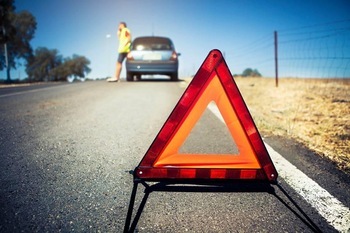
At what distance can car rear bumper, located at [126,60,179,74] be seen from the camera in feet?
36.3

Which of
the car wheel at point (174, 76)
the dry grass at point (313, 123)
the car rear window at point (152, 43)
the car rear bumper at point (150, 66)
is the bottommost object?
the dry grass at point (313, 123)

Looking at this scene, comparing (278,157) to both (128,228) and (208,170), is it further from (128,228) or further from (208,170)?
(128,228)

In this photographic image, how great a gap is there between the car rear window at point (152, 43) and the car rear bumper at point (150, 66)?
682 mm

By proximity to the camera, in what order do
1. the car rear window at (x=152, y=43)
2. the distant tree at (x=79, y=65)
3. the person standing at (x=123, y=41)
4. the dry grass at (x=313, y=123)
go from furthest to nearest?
the distant tree at (x=79, y=65)
the car rear window at (x=152, y=43)
the person standing at (x=123, y=41)
the dry grass at (x=313, y=123)

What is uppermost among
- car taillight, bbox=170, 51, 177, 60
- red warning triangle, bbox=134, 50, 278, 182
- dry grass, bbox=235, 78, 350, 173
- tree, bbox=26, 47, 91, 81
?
tree, bbox=26, 47, 91, 81

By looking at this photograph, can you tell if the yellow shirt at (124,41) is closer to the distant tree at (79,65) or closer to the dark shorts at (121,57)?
the dark shorts at (121,57)

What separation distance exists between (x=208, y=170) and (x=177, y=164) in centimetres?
23

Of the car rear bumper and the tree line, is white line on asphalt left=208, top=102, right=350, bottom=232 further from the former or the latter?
the tree line

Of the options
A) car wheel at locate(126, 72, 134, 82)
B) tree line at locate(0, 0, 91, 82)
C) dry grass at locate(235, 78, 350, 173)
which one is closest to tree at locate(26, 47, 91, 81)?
tree line at locate(0, 0, 91, 82)

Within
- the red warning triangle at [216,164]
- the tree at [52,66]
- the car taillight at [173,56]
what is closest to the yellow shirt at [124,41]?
the car taillight at [173,56]

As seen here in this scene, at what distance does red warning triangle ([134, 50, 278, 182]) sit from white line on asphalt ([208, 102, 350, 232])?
258 millimetres

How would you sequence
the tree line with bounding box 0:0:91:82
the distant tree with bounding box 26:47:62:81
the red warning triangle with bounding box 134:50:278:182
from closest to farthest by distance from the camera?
1. the red warning triangle with bounding box 134:50:278:182
2. the tree line with bounding box 0:0:91:82
3. the distant tree with bounding box 26:47:62:81

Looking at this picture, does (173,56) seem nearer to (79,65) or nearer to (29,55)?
(29,55)

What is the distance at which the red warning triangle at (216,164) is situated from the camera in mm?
1854
